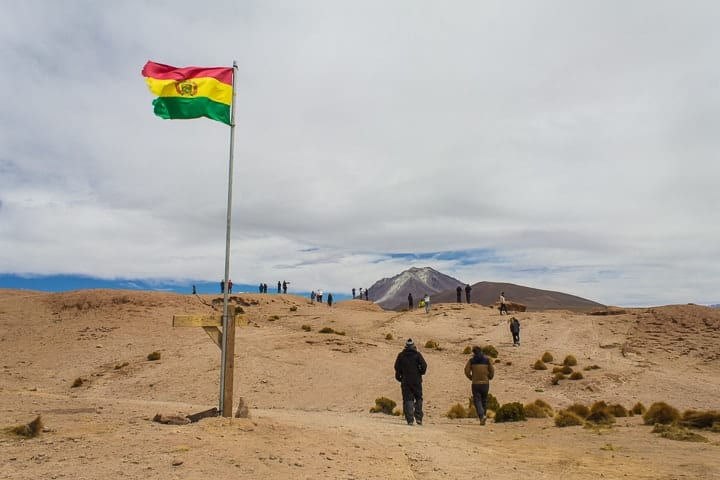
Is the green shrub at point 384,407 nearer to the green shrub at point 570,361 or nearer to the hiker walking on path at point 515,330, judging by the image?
the green shrub at point 570,361

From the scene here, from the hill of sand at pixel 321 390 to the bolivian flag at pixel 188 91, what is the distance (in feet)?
23.1

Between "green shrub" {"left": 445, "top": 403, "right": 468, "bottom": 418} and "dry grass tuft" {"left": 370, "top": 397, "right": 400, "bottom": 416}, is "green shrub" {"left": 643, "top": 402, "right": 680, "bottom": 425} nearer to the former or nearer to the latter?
"green shrub" {"left": 445, "top": 403, "right": 468, "bottom": 418}

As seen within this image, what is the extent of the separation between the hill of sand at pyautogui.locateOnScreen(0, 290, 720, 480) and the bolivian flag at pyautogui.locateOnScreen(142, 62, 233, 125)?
7049 mm

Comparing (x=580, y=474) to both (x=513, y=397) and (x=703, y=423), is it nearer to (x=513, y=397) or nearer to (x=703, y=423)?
(x=703, y=423)

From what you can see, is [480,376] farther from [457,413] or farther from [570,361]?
[570,361]

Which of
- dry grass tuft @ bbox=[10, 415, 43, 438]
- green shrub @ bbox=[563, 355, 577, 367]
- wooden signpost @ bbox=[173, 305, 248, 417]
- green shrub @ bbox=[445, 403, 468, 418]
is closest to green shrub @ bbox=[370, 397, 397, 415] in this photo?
green shrub @ bbox=[445, 403, 468, 418]

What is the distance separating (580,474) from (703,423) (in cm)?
762

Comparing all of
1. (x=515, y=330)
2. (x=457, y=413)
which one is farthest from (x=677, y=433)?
(x=515, y=330)

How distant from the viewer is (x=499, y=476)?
8.74m

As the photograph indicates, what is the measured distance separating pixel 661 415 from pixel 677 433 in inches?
94.5

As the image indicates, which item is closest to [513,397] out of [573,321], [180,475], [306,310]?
[180,475]

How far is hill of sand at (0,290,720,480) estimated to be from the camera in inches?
332

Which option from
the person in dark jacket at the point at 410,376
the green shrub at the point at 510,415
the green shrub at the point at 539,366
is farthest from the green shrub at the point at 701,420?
A: the green shrub at the point at 539,366

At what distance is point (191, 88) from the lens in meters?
12.2
